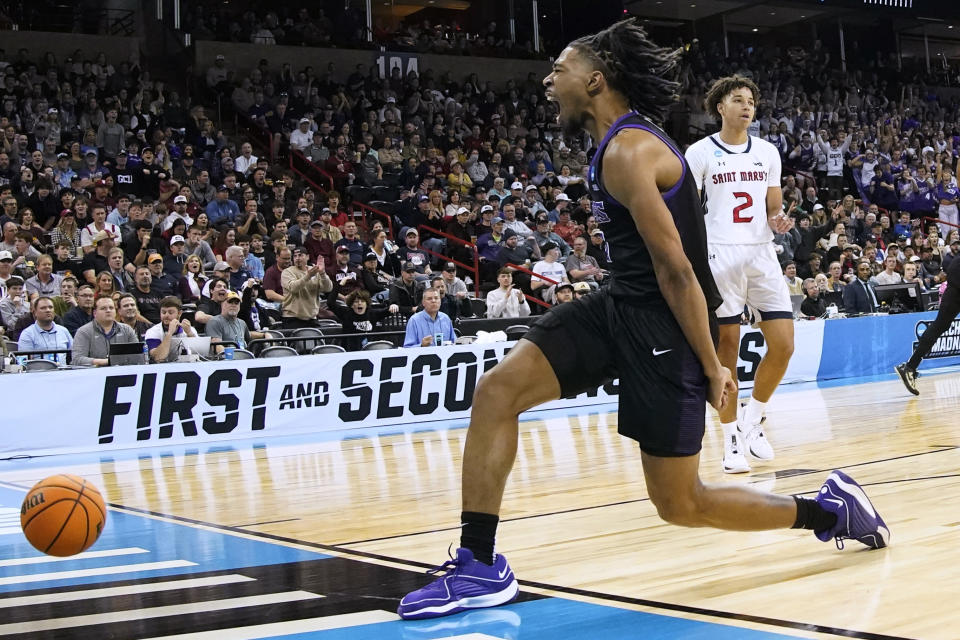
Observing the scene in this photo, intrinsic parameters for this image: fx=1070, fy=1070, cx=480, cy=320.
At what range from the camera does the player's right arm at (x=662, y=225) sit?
11.3ft

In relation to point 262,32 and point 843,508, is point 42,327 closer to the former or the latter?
point 843,508

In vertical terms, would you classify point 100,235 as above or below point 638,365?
above

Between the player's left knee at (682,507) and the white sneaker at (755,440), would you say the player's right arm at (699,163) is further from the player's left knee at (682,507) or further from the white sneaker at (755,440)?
the player's left knee at (682,507)

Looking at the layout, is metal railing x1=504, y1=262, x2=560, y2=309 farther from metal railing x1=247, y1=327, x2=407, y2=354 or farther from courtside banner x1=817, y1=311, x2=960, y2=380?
courtside banner x1=817, y1=311, x2=960, y2=380

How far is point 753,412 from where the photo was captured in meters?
6.81

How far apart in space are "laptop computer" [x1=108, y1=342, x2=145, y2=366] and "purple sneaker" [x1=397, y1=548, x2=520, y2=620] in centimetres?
762

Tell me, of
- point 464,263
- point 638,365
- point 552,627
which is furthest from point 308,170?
point 552,627

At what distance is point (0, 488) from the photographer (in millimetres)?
7750

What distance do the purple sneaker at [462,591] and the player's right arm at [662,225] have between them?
0.95 meters

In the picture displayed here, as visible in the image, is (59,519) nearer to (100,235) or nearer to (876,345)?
(100,235)

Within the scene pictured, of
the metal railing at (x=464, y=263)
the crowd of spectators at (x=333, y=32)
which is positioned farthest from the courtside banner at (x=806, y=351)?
A: the crowd of spectators at (x=333, y=32)

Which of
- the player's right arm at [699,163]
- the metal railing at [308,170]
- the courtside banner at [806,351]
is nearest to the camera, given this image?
the player's right arm at [699,163]

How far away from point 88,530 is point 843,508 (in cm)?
289

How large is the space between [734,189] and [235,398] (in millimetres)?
6051
